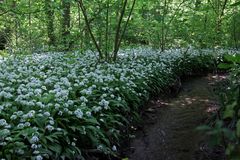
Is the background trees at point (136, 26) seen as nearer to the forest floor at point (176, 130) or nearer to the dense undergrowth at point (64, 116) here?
the forest floor at point (176, 130)

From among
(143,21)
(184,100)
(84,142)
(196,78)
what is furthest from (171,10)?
(84,142)

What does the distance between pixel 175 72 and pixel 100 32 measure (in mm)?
3529

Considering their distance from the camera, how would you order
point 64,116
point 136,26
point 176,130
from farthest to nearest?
point 136,26, point 176,130, point 64,116

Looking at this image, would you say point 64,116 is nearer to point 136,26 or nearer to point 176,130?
point 176,130

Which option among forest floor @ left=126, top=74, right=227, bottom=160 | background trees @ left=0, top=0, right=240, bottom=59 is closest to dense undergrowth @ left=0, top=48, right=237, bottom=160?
forest floor @ left=126, top=74, right=227, bottom=160

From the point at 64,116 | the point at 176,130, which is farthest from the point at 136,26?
the point at 64,116

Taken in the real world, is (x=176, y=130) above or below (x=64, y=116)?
below

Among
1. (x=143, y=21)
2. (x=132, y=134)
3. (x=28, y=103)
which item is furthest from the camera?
(x=143, y=21)

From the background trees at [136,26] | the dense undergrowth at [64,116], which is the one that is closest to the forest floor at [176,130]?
the dense undergrowth at [64,116]

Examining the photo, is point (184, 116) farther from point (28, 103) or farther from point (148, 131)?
point (28, 103)

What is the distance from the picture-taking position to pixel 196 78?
14180 mm

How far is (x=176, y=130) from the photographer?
23.9ft

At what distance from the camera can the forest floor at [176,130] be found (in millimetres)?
5945

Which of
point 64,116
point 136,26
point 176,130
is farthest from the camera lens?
point 136,26
